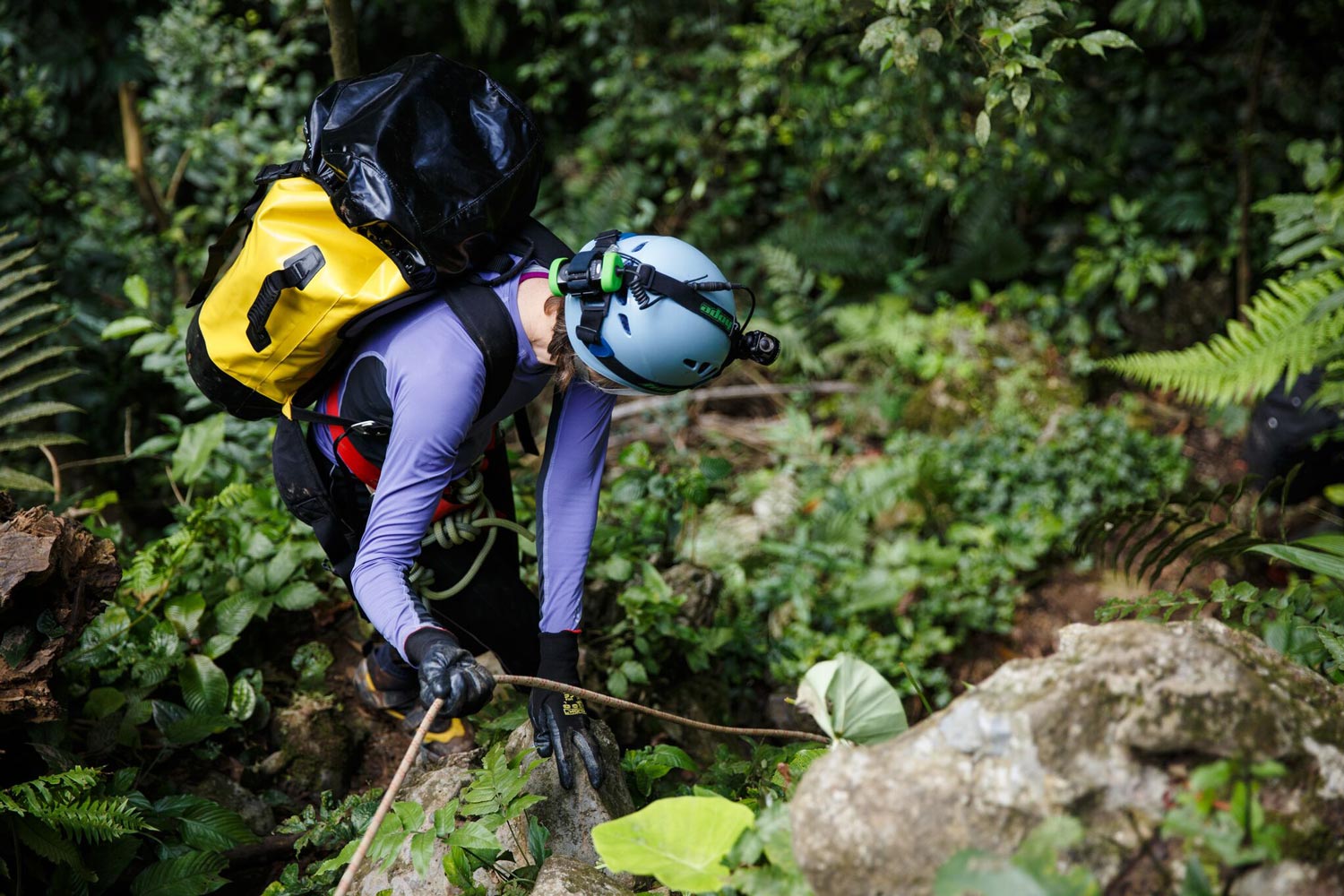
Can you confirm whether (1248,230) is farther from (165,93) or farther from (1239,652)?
(165,93)

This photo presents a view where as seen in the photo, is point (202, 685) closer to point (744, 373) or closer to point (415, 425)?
point (415, 425)

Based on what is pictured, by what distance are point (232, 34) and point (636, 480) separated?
162 inches

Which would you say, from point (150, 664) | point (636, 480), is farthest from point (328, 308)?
point (636, 480)

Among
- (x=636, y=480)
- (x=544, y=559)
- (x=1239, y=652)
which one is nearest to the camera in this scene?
(x=1239, y=652)

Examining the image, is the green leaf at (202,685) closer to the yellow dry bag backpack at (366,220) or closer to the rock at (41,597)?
the rock at (41,597)

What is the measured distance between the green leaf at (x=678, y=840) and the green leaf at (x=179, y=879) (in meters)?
1.47

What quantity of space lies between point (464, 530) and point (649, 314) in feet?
3.47

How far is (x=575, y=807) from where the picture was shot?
244 centimetres

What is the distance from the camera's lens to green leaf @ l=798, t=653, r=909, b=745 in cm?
203

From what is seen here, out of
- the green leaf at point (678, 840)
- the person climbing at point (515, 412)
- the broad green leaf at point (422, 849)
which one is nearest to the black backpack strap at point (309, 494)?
the person climbing at point (515, 412)

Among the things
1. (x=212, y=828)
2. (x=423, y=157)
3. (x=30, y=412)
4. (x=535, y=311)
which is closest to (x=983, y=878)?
(x=535, y=311)

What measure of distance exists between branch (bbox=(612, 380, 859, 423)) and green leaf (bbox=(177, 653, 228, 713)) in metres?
3.60

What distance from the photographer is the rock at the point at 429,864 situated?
7.47 feet

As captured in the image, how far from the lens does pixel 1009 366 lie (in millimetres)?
6211
